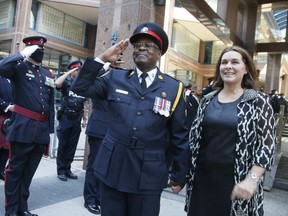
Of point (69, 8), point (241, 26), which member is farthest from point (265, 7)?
point (69, 8)

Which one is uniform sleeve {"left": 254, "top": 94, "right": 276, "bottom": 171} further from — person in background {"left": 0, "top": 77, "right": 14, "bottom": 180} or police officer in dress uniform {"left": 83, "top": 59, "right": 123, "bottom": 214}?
person in background {"left": 0, "top": 77, "right": 14, "bottom": 180}

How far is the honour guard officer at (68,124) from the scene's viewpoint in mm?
5152

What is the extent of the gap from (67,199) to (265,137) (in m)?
3.11

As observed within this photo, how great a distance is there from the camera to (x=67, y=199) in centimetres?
425

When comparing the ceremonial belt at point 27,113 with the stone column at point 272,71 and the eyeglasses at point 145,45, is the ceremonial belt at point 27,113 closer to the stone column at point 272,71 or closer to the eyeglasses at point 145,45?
the eyeglasses at point 145,45

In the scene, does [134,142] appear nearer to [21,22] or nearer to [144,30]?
[144,30]

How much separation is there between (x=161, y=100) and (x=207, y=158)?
1.94 feet

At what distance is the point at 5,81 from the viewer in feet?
16.4

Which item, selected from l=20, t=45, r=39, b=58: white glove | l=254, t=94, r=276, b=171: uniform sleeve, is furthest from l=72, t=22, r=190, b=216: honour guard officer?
l=20, t=45, r=39, b=58: white glove

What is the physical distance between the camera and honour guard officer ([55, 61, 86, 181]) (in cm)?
515

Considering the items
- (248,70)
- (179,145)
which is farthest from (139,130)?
(248,70)

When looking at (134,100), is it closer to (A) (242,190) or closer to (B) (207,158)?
(B) (207,158)

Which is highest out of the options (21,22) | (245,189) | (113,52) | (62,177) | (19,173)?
(21,22)

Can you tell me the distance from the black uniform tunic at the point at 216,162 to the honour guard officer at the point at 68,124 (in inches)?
127
